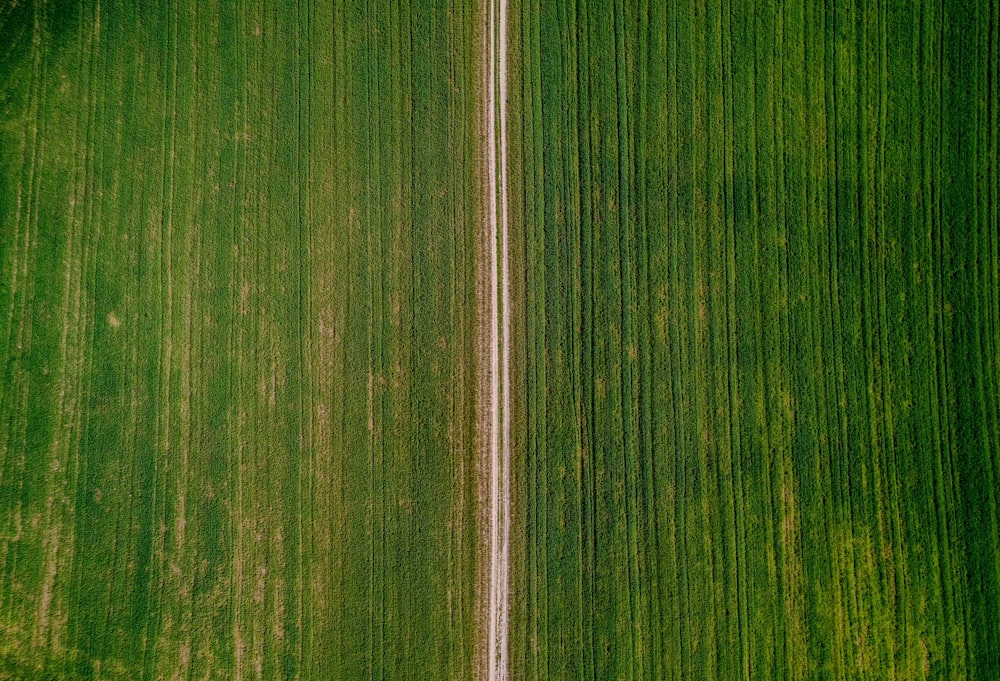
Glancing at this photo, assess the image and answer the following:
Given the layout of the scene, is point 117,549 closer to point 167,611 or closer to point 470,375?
point 167,611

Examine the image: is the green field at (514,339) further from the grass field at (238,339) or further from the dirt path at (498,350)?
the dirt path at (498,350)

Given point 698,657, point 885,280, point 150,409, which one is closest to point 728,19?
point 885,280

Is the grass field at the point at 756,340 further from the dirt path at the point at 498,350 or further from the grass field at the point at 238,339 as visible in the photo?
the grass field at the point at 238,339

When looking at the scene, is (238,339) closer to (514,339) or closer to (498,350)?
(498,350)

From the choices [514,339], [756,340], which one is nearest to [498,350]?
[514,339]

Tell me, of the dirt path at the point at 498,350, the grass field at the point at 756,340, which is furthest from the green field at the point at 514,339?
the dirt path at the point at 498,350
